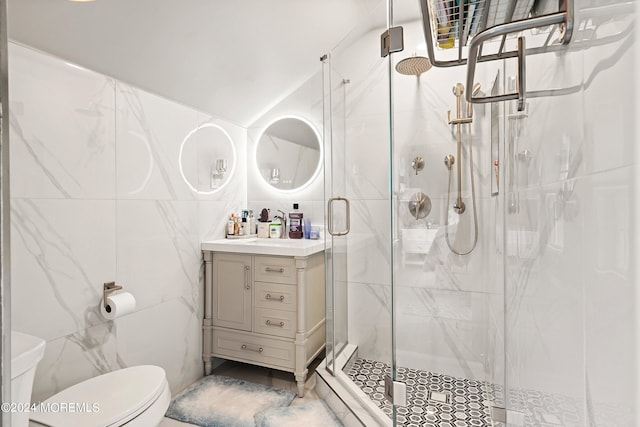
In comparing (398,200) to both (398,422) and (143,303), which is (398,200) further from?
(143,303)

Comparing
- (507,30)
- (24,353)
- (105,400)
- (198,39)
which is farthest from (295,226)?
(507,30)

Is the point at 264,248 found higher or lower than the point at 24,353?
higher

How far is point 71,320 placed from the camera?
61.2 inches

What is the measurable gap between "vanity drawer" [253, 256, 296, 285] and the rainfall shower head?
1238 millimetres

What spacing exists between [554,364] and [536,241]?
271 millimetres

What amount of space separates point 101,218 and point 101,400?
0.83m

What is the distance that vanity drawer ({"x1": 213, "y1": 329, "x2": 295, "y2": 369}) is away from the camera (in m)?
2.11

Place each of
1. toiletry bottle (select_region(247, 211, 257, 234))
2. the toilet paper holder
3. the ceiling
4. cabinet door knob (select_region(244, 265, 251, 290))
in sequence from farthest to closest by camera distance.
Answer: toiletry bottle (select_region(247, 211, 257, 234)) → cabinet door knob (select_region(244, 265, 251, 290)) → the toilet paper holder → the ceiling

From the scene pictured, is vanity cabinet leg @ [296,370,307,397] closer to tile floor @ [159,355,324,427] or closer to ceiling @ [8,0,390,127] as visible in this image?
tile floor @ [159,355,324,427]

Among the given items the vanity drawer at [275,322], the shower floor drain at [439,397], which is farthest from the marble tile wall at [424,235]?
the vanity drawer at [275,322]

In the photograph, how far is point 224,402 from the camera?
1.99 metres

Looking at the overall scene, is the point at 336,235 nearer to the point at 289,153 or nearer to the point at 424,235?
the point at 424,235

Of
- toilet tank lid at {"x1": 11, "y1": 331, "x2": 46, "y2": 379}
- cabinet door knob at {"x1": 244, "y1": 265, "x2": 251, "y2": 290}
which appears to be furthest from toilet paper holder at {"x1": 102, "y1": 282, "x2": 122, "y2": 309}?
cabinet door knob at {"x1": 244, "y1": 265, "x2": 251, "y2": 290}

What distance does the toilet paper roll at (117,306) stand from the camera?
1640mm
